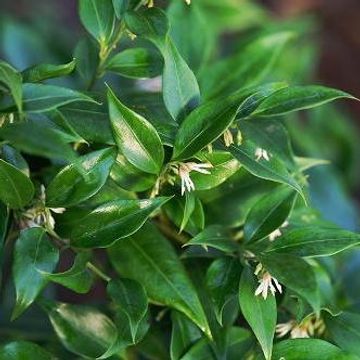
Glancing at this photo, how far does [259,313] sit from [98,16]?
0.31 m

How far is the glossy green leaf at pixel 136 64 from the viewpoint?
0.80 metres

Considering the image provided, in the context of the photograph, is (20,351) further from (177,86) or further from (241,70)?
(241,70)

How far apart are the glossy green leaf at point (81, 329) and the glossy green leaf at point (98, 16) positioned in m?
0.27

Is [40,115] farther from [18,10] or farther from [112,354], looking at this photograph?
[18,10]

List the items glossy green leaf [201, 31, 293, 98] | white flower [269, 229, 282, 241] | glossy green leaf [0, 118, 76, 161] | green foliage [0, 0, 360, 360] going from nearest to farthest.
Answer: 1. glossy green leaf [0, 118, 76, 161]
2. green foliage [0, 0, 360, 360]
3. white flower [269, 229, 282, 241]
4. glossy green leaf [201, 31, 293, 98]

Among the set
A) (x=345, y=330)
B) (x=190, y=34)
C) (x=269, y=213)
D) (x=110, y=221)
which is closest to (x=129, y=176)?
(x=110, y=221)

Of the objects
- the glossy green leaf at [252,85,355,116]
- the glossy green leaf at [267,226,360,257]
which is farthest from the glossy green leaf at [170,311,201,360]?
the glossy green leaf at [252,85,355,116]

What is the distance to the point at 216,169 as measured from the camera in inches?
28.2

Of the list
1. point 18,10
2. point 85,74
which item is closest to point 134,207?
point 85,74

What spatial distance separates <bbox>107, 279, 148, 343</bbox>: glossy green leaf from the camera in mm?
702

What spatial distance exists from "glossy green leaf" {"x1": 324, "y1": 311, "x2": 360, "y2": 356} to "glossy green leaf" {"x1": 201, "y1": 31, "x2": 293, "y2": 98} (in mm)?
316

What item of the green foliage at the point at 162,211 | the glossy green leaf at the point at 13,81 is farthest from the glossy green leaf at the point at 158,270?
the glossy green leaf at the point at 13,81

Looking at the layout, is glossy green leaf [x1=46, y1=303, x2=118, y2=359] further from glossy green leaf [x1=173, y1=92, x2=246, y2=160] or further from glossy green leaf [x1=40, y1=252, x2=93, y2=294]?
glossy green leaf [x1=173, y1=92, x2=246, y2=160]

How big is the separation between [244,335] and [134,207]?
0.19 m
